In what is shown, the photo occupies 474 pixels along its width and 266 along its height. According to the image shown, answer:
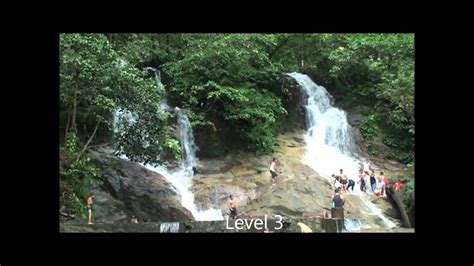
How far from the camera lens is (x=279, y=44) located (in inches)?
330

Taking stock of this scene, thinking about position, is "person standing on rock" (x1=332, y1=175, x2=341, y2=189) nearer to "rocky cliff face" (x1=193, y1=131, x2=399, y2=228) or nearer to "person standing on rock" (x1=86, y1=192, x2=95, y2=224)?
"rocky cliff face" (x1=193, y1=131, x2=399, y2=228)

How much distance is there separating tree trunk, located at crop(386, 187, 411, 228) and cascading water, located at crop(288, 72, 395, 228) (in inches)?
9.0

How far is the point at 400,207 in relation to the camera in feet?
21.9

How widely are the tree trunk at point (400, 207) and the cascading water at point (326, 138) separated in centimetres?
23

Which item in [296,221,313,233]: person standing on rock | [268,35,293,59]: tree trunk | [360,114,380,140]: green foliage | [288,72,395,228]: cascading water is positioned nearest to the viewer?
[296,221,313,233]: person standing on rock

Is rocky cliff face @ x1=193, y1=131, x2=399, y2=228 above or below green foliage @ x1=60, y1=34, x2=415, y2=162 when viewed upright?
below

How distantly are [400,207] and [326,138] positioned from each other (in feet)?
6.96

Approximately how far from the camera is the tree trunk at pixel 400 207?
6.40 m

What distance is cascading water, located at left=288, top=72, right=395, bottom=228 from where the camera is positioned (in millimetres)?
7605

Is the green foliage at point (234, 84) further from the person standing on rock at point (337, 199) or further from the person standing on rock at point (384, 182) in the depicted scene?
the person standing on rock at point (384, 182)

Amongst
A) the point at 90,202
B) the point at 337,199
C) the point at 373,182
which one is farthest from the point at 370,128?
the point at 90,202

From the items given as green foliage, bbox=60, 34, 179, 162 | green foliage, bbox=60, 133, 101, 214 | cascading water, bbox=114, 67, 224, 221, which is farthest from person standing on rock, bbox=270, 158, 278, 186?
green foliage, bbox=60, 133, 101, 214

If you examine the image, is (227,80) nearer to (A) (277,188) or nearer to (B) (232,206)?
(A) (277,188)
